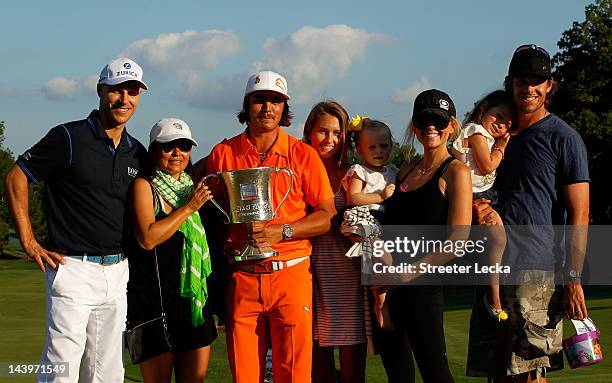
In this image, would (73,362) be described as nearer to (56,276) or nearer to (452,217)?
(56,276)

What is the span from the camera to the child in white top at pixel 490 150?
5230 mm

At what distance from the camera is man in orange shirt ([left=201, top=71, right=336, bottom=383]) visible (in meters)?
5.30

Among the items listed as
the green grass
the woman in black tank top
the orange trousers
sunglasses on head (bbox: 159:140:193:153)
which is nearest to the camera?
the woman in black tank top

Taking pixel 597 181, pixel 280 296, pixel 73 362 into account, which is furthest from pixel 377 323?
pixel 597 181

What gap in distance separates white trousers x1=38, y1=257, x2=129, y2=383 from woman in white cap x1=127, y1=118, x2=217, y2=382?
0.35ft

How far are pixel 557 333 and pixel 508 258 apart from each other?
0.54 meters

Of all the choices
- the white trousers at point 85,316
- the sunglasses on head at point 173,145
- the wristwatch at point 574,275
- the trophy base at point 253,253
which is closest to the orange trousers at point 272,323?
the trophy base at point 253,253

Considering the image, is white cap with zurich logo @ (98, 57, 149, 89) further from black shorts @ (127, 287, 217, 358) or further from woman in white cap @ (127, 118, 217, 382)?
black shorts @ (127, 287, 217, 358)

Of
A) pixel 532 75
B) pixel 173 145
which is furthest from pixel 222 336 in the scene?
pixel 532 75

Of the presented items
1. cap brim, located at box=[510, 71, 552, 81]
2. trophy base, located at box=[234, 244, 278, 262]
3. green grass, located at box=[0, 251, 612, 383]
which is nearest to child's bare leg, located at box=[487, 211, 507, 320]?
cap brim, located at box=[510, 71, 552, 81]

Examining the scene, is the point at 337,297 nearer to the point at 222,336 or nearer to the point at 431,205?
the point at 431,205

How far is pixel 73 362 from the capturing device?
5234 mm

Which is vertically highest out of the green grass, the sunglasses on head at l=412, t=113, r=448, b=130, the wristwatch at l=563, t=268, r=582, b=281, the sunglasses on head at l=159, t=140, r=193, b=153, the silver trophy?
the sunglasses on head at l=412, t=113, r=448, b=130

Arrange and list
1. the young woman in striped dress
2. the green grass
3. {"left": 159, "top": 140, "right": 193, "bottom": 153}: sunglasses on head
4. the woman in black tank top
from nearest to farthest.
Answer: the woman in black tank top < {"left": 159, "top": 140, "right": 193, "bottom": 153}: sunglasses on head < the young woman in striped dress < the green grass
